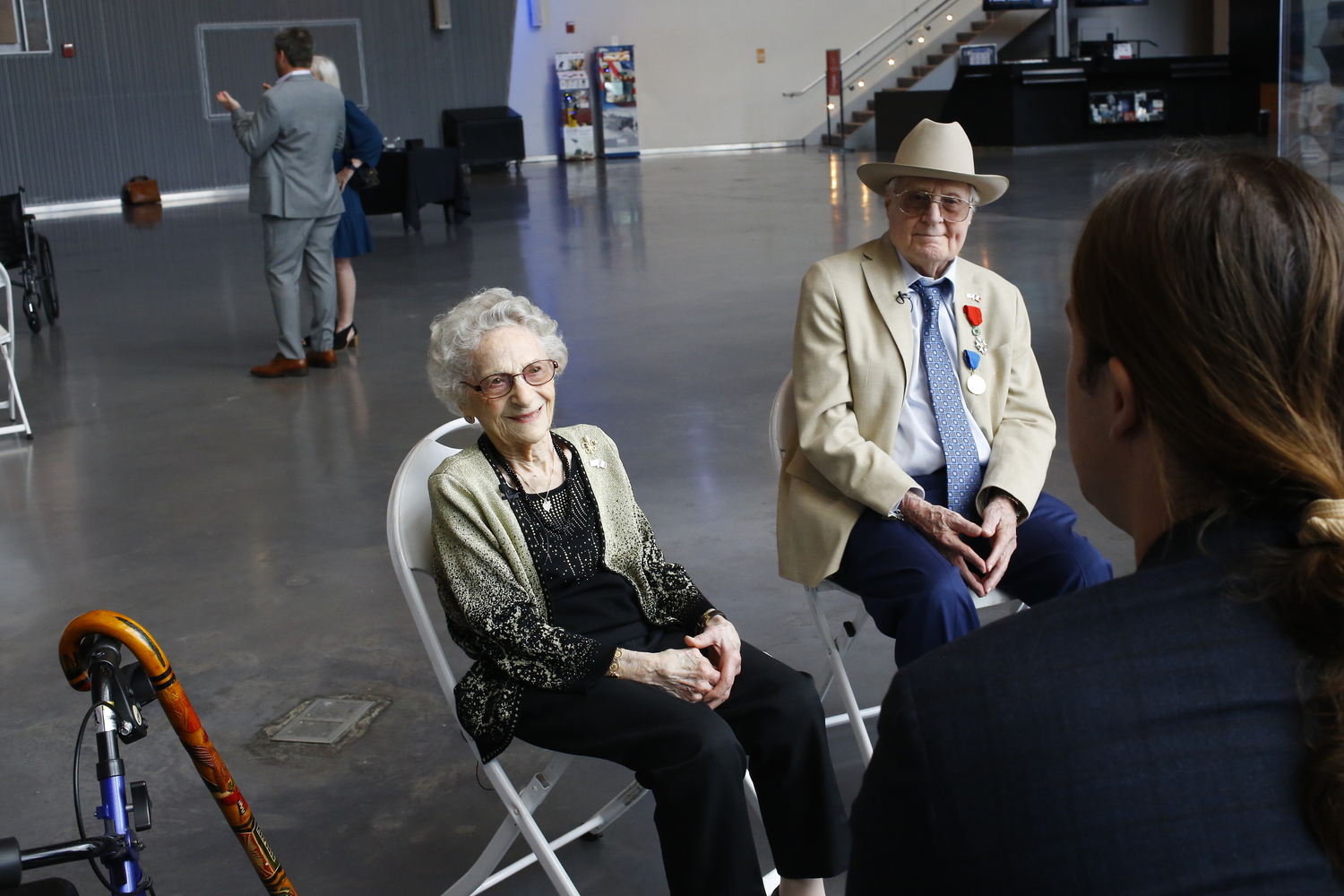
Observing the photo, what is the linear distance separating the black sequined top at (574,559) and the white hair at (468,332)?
12cm

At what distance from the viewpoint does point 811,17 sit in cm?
2209

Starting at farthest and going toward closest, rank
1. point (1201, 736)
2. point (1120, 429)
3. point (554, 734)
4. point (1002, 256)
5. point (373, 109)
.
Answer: point (373, 109), point (1002, 256), point (554, 734), point (1120, 429), point (1201, 736)

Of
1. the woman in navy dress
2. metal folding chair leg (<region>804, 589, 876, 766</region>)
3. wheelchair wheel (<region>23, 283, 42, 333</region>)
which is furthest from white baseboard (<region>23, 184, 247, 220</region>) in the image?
metal folding chair leg (<region>804, 589, 876, 766</region>)

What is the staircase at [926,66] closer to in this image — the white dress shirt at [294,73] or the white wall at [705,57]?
the white wall at [705,57]

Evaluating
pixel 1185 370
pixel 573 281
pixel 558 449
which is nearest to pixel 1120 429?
pixel 1185 370

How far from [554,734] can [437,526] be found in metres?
0.39

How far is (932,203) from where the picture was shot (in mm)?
2453

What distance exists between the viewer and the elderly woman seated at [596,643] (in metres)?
1.81

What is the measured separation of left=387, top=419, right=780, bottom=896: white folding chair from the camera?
190 cm

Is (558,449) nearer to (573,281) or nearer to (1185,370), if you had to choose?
(1185,370)

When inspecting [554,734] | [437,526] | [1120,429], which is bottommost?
[554,734]

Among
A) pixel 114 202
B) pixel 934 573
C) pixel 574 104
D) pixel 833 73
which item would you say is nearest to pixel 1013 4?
pixel 833 73

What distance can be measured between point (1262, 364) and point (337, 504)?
3.89m

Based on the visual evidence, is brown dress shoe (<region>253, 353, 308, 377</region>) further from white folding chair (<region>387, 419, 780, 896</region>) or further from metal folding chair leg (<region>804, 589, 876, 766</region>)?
metal folding chair leg (<region>804, 589, 876, 766</region>)
